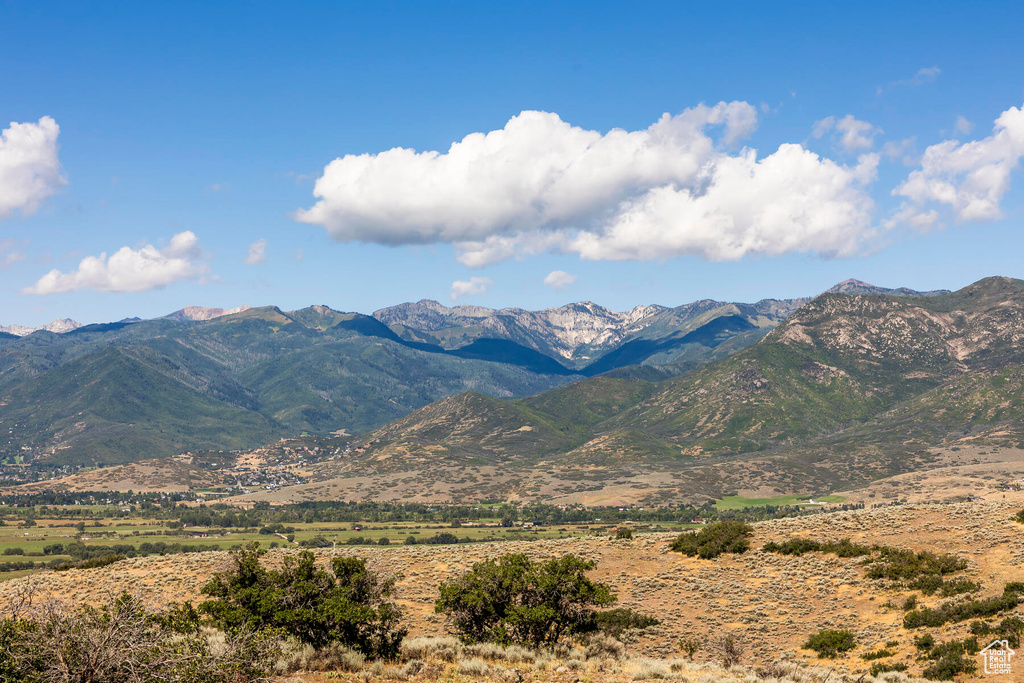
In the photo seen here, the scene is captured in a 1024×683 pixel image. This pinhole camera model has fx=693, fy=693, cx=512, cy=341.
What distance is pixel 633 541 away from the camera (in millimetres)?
77375

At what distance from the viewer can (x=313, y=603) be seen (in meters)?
41.6

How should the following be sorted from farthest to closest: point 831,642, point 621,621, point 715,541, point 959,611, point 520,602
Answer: point 715,541 < point 621,621 < point 831,642 < point 959,611 < point 520,602

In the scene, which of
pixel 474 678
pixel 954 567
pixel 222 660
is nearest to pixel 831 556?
pixel 954 567

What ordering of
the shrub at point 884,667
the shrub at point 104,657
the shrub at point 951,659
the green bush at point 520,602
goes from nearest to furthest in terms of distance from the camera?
the shrub at point 104,657 → the shrub at point 951,659 → the shrub at point 884,667 → the green bush at point 520,602

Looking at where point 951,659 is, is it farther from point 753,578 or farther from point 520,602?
point 753,578

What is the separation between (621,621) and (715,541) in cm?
2071

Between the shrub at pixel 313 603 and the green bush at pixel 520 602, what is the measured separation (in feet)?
13.6

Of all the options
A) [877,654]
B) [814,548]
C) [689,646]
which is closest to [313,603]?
[689,646]

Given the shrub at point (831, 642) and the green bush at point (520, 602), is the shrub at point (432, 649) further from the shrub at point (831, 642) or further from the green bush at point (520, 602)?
the shrub at point (831, 642)

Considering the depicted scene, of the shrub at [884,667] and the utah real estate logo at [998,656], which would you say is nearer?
the utah real estate logo at [998,656]

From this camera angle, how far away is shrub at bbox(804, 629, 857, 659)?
4628 cm

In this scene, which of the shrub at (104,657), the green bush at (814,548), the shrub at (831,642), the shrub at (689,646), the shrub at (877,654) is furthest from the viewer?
the green bush at (814,548)

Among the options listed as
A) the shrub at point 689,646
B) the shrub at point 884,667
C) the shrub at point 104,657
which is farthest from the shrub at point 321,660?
the shrub at point 884,667

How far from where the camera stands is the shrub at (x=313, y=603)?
3834 cm
